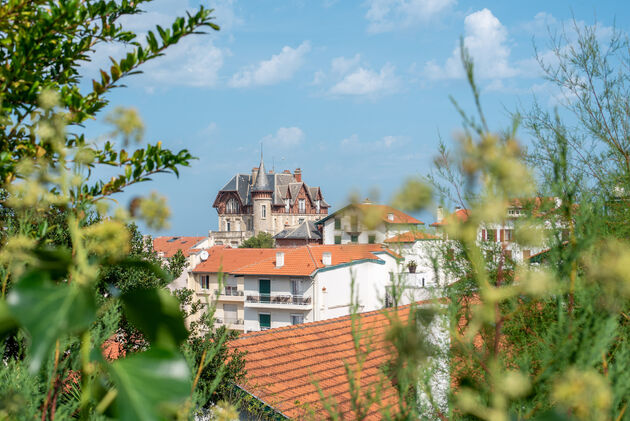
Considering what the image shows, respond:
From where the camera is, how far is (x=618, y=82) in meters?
6.59

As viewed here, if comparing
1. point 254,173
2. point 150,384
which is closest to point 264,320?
point 150,384

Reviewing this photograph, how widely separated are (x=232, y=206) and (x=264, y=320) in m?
42.7

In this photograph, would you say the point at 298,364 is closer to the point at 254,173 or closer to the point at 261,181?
the point at 261,181

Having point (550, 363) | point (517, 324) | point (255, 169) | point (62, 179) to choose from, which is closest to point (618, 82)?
point (517, 324)

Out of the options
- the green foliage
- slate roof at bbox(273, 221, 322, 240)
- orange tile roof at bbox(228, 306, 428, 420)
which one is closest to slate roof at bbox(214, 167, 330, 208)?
the green foliage

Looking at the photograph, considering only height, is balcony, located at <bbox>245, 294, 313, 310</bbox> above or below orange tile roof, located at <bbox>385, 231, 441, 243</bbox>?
below

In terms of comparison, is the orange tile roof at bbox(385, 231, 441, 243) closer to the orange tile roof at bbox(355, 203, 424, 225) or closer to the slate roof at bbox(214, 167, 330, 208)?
the orange tile roof at bbox(355, 203, 424, 225)

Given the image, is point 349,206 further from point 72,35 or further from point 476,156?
point 72,35

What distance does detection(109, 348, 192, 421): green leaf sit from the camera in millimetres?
678

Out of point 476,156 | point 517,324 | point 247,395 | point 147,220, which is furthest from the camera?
point 247,395

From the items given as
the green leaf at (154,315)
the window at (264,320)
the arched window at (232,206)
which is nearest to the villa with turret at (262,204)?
the arched window at (232,206)

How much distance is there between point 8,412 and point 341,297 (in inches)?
1154

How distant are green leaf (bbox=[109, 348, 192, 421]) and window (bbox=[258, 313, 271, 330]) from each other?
33558 millimetres

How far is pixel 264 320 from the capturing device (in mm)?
33969
